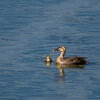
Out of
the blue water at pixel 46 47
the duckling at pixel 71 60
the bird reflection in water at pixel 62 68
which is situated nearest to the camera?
the blue water at pixel 46 47

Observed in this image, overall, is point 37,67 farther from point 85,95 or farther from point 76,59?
point 85,95

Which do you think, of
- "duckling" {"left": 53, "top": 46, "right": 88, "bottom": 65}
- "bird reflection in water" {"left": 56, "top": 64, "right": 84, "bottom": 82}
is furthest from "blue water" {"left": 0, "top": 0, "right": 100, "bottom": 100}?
"duckling" {"left": 53, "top": 46, "right": 88, "bottom": 65}

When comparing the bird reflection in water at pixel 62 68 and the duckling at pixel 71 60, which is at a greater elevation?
the duckling at pixel 71 60

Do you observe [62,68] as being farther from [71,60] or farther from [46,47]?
[46,47]

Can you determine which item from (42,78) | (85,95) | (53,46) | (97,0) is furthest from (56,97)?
(97,0)

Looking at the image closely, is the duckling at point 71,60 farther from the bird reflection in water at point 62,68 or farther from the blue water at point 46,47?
the blue water at point 46,47

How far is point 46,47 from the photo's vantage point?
19.2 metres

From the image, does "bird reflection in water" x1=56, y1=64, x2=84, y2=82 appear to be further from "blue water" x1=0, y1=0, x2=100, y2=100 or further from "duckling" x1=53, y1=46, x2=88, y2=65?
"duckling" x1=53, y1=46, x2=88, y2=65

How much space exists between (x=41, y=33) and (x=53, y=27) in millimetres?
1519

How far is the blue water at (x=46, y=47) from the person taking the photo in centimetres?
1409

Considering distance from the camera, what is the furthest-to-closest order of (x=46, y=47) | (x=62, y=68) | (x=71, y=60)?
(x=46, y=47)
(x=71, y=60)
(x=62, y=68)

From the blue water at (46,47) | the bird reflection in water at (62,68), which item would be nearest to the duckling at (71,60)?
the bird reflection in water at (62,68)

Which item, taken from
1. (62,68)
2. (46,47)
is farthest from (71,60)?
(46,47)

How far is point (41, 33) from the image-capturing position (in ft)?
71.5
